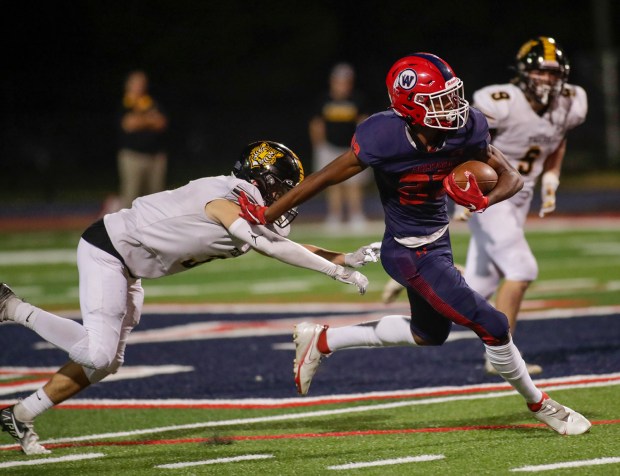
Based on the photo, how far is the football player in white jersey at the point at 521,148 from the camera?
718 cm

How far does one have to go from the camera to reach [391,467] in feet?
16.6

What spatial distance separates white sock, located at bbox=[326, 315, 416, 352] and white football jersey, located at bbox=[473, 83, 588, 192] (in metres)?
1.81

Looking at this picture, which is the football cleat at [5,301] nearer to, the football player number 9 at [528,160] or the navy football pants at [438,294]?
the navy football pants at [438,294]

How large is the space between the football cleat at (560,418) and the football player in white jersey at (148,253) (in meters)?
1.01

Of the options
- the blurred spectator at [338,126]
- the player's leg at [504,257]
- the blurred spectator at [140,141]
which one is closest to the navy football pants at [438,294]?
the player's leg at [504,257]

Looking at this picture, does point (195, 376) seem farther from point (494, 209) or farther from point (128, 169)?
point (128, 169)

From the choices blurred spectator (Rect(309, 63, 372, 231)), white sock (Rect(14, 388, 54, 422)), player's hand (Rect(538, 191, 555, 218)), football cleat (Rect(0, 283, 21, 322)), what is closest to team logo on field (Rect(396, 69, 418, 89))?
football cleat (Rect(0, 283, 21, 322))

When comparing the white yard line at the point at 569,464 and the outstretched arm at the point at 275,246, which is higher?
the outstretched arm at the point at 275,246

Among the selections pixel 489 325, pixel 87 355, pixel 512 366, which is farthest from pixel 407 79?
pixel 87 355

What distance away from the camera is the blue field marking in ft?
23.3

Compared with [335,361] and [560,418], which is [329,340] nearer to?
[560,418]

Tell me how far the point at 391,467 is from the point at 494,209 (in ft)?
8.70

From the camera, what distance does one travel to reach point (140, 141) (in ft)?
48.7

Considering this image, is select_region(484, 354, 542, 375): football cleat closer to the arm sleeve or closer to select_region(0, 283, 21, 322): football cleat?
the arm sleeve
